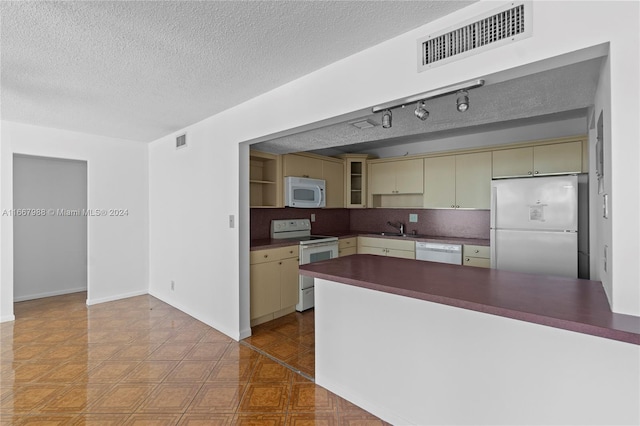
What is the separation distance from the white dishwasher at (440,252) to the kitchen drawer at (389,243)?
0.11 meters

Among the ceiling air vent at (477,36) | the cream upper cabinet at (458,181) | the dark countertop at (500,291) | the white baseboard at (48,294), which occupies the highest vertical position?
the ceiling air vent at (477,36)

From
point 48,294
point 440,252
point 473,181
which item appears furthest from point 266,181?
point 48,294

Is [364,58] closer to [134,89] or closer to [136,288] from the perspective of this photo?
[134,89]

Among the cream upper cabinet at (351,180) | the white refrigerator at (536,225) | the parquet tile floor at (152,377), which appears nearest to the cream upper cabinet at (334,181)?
the cream upper cabinet at (351,180)

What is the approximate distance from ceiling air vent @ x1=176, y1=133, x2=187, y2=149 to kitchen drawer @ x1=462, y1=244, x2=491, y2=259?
373 cm

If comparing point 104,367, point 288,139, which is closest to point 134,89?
point 288,139

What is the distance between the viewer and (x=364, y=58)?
2.04 m

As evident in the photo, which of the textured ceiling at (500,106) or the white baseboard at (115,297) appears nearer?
the textured ceiling at (500,106)

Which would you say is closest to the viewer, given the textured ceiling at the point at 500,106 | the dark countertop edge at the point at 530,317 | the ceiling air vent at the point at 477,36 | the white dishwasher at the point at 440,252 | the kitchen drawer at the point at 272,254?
the dark countertop edge at the point at 530,317

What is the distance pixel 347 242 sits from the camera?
4.75 m

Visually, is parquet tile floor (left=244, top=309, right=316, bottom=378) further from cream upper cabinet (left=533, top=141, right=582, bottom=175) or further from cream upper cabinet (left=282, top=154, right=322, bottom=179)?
cream upper cabinet (left=533, top=141, right=582, bottom=175)

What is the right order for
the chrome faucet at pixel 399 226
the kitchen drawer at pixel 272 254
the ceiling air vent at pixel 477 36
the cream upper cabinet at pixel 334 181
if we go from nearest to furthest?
the ceiling air vent at pixel 477 36, the kitchen drawer at pixel 272 254, the cream upper cabinet at pixel 334 181, the chrome faucet at pixel 399 226

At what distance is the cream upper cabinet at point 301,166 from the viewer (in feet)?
14.2

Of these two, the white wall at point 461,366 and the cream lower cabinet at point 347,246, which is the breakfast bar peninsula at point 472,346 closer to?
the white wall at point 461,366
